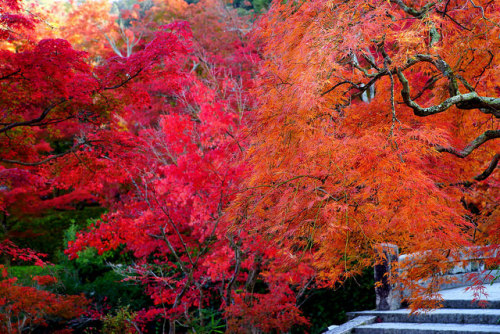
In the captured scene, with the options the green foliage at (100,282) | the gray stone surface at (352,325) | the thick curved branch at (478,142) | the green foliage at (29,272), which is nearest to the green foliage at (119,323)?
the green foliage at (100,282)

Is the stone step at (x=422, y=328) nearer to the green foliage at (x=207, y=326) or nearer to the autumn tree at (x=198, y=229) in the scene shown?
the autumn tree at (x=198, y=229)

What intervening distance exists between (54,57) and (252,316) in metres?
4.63

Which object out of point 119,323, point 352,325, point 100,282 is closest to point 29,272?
Result: point 100,282

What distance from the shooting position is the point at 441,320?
17.8 feet

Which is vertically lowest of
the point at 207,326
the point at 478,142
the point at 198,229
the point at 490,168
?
the point at 207,326

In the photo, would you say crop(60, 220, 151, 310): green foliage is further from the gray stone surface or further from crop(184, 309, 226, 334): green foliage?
the gray stone surface

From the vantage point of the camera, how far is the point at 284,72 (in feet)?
14.3

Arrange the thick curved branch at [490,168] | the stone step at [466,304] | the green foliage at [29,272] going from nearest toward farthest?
the thick curved branch at [490,168], the stone step at [466,304], the green foliage at [29,272]

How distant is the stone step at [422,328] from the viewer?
4.72 metres

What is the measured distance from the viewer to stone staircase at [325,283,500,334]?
16.3 feet

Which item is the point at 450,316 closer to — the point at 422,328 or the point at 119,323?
the point at 422,328

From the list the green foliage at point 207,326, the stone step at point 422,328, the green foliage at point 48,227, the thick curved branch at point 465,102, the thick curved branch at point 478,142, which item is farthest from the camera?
the green foliage at point 48,227

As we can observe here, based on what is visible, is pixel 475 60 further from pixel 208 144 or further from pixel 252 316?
pixel 208 144

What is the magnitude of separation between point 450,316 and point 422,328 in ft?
1.71
